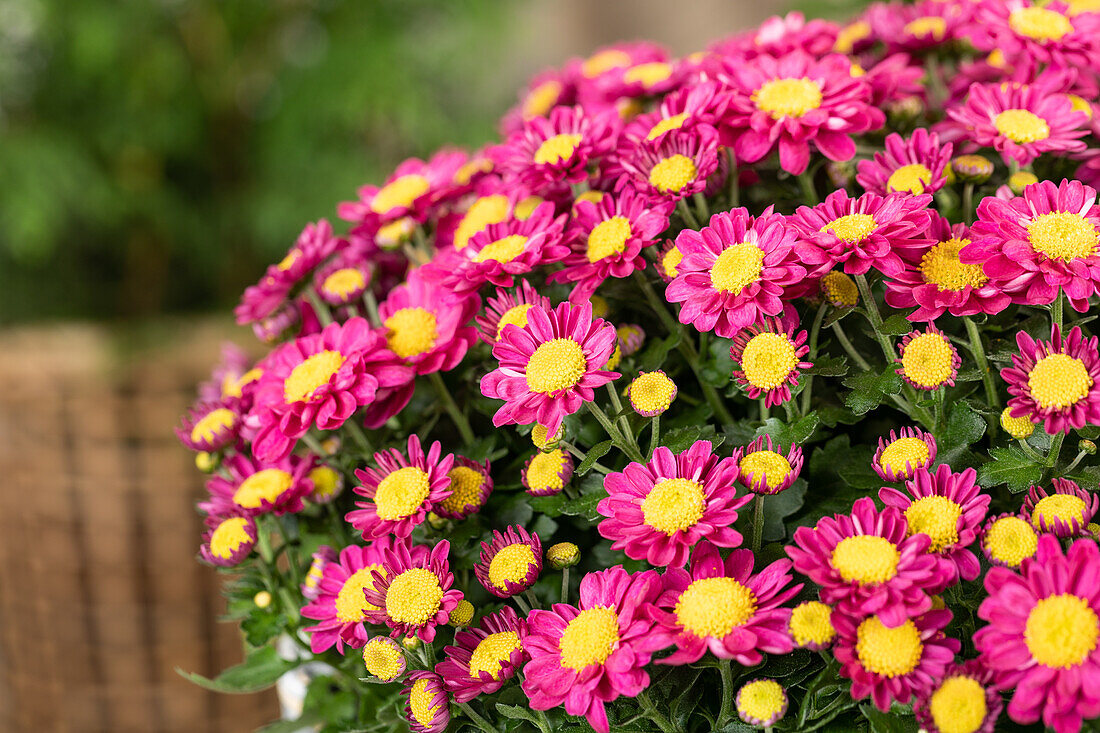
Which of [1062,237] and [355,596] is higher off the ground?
[1062,237]

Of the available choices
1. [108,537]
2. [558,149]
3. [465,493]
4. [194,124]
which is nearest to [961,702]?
[465,493]

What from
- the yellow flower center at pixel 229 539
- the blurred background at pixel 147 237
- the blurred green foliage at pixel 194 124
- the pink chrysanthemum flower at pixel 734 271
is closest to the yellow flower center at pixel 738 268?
the pink chrysanthemum flower at pixel 734 271

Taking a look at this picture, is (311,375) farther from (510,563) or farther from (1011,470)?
(1011,470)

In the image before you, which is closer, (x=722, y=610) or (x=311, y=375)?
(x=722, y=610)

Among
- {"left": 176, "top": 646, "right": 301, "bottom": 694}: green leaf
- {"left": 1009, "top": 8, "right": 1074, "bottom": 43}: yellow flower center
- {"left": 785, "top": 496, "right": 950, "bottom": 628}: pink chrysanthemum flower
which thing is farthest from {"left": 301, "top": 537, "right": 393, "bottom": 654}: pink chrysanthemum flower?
{"left": 1009, "top": 8, "right": 1074, "bottom": 43}: yellow flower center

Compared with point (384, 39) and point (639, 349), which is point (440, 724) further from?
point (384, 39)

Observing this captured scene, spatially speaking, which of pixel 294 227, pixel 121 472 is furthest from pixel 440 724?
pixel 294 227

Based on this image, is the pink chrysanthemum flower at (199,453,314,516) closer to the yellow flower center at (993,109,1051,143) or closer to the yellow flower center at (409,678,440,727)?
the yellow flower center at (409,678,440,727)
